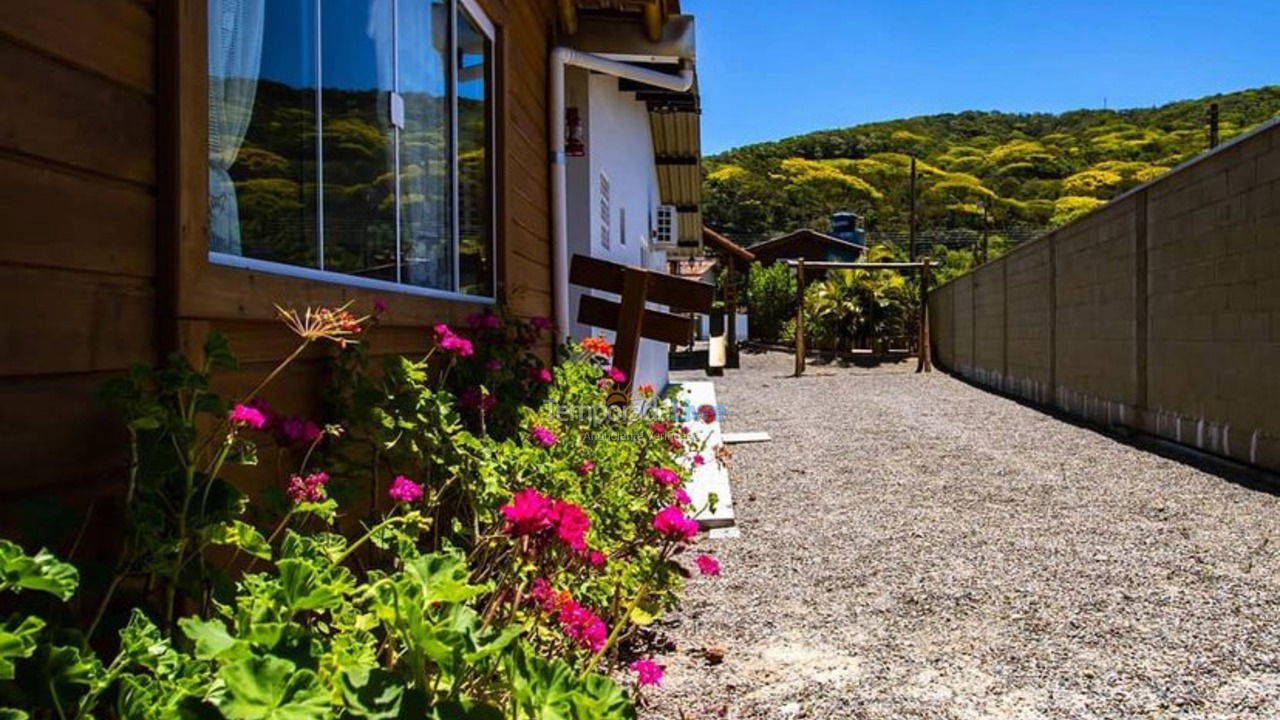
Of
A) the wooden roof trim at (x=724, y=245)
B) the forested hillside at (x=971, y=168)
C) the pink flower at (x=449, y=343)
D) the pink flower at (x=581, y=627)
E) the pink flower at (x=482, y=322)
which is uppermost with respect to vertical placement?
the forested hillside at (x=971, y=168)

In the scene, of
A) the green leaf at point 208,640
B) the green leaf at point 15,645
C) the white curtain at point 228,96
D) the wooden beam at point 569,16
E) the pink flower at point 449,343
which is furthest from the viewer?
the wooden beam at point 569,16

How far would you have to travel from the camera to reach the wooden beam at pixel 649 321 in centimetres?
527

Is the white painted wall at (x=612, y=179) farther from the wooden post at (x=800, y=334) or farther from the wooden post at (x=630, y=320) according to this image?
the wooden post at (x=800, y=334)

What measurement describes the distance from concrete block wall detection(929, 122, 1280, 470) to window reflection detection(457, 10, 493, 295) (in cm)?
532

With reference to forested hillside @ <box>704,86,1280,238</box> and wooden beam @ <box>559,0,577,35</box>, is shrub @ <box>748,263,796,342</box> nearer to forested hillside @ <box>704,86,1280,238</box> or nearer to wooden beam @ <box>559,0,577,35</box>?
forested hillside @ <box>704,86,1280,238</box>

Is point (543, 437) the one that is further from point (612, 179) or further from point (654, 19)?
point (612, 179)

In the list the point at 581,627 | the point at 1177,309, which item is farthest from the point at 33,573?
the point at 1177,309

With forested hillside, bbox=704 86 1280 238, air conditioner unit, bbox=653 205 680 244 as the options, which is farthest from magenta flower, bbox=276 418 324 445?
forested hillside, bbox=704 86 1280 238

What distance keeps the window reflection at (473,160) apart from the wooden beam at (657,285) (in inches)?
46.4

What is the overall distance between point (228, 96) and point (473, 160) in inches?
77.3

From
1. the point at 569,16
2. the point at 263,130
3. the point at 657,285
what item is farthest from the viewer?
the point at 569,16

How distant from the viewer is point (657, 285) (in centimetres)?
510

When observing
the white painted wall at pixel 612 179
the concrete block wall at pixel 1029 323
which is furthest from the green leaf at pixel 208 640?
the concrete block wall at pixel 1029 323

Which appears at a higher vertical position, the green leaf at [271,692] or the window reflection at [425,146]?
the window reflection at [425,146]
